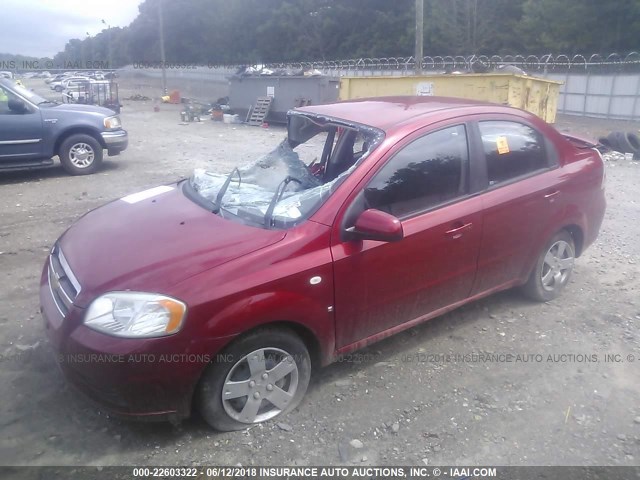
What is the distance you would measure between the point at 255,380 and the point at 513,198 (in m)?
2.22

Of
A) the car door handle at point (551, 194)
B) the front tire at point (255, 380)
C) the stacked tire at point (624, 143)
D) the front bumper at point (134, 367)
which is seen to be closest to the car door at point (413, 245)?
the front tire at point (255, 380)

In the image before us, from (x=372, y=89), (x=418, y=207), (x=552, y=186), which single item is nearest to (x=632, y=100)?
(x=372, y=89)

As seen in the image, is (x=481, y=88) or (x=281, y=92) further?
(x=281, y=92)

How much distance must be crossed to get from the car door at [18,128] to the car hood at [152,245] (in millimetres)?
6430

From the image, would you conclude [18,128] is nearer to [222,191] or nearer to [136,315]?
[222,191]

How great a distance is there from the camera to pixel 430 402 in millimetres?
3412

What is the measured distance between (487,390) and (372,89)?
1077cm

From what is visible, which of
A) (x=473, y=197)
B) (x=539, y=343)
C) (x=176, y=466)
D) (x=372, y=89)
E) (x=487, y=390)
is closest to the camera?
(x=176, y=466)

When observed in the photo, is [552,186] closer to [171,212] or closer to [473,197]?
[473,197]

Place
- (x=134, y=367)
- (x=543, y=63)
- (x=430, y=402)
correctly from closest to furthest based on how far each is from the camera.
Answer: (x=134, y=367) < (x=430, y=402) < (x=543, y=63)

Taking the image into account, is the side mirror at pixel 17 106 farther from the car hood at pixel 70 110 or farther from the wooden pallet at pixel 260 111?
the wooden pallet at pixel 260 111

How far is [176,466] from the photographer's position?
2.86 m

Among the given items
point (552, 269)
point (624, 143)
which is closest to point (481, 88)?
point (624, 143)

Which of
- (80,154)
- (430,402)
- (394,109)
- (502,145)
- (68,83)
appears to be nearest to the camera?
(430,402)
